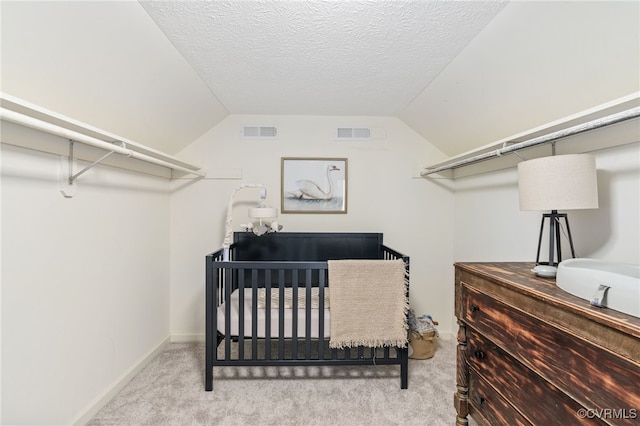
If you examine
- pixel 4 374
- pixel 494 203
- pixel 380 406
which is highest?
pixel 494 203

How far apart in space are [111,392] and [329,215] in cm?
207

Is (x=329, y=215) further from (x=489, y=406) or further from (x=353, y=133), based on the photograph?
(x=489, y=406)

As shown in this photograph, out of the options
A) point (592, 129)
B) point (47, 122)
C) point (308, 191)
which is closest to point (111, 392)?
point (47, 122)

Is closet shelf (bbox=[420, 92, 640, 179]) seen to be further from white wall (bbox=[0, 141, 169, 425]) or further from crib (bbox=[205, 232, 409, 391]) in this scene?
white wall (bbox=[0, 141, 169, 425])

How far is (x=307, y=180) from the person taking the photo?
2785 mm

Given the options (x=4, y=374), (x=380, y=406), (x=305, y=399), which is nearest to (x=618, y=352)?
(x=380, y=406)

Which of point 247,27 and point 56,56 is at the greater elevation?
point 247,27

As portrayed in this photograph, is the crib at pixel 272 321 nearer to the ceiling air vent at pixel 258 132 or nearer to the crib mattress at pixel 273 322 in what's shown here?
the crib mattress at pixel 273 322

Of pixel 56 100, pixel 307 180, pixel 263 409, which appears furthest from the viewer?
pixel 307 180

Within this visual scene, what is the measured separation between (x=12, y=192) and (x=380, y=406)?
2213mm

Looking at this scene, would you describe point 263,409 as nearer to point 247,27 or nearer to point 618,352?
point 618,352

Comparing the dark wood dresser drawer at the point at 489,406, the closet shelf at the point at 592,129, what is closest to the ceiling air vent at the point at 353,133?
the closet shelf at the point at 592,129
